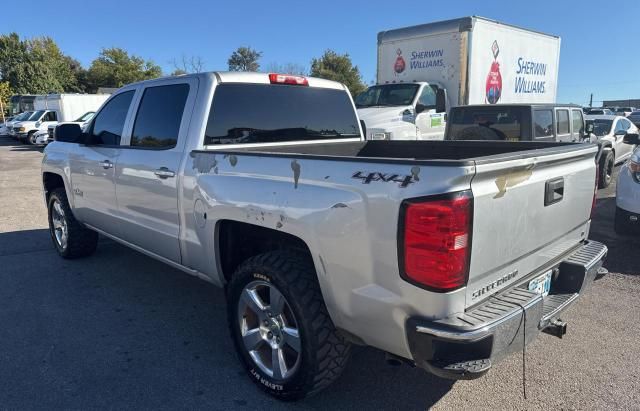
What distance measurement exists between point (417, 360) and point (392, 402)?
794 mm

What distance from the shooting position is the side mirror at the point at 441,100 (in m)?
11.0

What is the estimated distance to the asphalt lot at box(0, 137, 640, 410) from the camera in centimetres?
286

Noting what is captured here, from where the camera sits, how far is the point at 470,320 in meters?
2.13

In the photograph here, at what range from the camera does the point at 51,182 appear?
231 inches

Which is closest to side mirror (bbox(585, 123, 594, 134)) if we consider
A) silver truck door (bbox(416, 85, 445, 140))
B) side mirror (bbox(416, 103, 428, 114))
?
silver truck door (bbox(416, 85, 445, 140))

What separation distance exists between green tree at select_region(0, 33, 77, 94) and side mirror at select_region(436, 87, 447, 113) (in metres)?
50.5

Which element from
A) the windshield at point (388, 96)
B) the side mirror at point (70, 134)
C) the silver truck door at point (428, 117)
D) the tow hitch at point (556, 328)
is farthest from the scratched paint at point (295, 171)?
the windshield at point (388, 96)

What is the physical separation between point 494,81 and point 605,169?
10.7ft

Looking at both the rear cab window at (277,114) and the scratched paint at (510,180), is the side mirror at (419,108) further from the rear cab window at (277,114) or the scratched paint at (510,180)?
the scratched paint at (510,180)

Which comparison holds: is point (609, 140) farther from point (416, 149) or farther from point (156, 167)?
point (156, 167)

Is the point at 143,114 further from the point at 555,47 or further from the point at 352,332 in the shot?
the point at 555,47

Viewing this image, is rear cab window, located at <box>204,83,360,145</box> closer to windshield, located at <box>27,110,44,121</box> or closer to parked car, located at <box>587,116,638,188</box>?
parked car, located at <box>587,116,638,188</box>

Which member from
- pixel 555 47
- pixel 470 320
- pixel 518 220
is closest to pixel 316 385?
pixel 470 320

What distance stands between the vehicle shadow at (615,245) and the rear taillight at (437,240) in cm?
396
